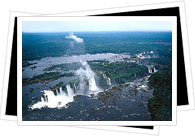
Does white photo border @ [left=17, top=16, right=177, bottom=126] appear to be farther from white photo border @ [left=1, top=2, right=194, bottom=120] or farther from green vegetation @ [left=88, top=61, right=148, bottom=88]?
green vegetation @ [left=88, top=61, right=148, bottom=88]

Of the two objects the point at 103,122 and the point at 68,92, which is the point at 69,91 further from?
the point at 103,122

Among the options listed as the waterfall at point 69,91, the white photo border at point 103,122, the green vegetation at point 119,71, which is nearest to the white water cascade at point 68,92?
the waterfall at point 69,91

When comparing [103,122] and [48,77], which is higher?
[48,77]

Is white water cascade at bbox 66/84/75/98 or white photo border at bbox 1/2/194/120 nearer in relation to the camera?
white photo border at bbox 1/2/194/120

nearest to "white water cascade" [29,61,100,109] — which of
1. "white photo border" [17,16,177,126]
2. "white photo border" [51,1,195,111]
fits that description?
"white photo border" [17,16,177,126]

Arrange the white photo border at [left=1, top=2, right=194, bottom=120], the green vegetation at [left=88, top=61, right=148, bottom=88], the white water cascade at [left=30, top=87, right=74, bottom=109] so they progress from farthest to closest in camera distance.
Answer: the green vegetation at [left=88, top=61, right=148, bottom=88], the white water cascade at [left=30, top=87, right=74, bottom=109], the white photo border at [left=1, top=2, right=194, bottom=120]

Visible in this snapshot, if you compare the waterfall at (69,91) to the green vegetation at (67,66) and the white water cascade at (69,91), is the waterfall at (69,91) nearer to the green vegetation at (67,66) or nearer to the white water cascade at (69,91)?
the white water cascade at (69,91)

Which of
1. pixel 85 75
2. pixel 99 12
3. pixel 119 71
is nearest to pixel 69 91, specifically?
pixel 85 75

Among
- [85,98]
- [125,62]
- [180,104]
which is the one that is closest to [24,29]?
[85,98]

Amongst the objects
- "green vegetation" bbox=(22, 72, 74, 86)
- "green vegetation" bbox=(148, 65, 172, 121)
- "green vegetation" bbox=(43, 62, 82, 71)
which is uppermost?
"green vegetation" bbox=(43, 62, 82, 71)

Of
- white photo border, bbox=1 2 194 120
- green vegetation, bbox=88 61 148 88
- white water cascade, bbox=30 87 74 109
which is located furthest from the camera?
green vegetation, bbox=88 61 148 88
